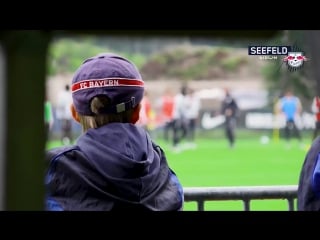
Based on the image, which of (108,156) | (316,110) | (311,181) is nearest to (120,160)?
(108,156)

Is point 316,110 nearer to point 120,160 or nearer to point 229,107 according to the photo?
point 120,160

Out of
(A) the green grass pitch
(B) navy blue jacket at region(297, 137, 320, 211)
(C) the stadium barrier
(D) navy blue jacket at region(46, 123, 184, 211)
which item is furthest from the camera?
(A) the green grass pitch

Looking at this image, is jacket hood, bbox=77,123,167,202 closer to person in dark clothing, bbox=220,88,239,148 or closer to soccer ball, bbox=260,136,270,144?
person in dark clothing, bbox=220,88,239,148

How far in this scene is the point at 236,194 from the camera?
189 centimetres

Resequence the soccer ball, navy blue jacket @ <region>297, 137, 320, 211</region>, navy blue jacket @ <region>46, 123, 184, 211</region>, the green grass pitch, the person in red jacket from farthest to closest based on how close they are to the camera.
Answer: the soccer ball < the green grass pitch < the person in red jacket < navy blue jacket @ <region>297, 137, 320, 211</region> < navy blue jacket @ <region>46, 123, 184, 211</region>

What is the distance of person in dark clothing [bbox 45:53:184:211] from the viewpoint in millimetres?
1327

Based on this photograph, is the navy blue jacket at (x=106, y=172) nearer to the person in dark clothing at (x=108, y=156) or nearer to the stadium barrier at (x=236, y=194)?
the person in dark clothing at (x=108, y=156)

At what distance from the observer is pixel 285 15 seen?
1.87 meters

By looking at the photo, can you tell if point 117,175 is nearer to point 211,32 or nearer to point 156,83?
point 211,32

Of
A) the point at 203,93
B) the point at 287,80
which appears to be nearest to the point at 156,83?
the point at 203,93

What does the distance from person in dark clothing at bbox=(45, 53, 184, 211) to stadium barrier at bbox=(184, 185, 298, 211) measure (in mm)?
447

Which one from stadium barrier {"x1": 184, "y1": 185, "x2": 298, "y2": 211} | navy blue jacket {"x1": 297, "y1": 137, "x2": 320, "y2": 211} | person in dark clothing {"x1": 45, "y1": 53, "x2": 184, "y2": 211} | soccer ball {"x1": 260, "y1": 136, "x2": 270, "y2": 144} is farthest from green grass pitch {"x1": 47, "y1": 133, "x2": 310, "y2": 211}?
person in dark clothing {"x1": 45, "y1": 53, "x2": 184, "y2": 211}

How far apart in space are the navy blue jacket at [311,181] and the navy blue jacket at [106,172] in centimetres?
43

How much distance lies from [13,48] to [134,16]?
0.44 meters
